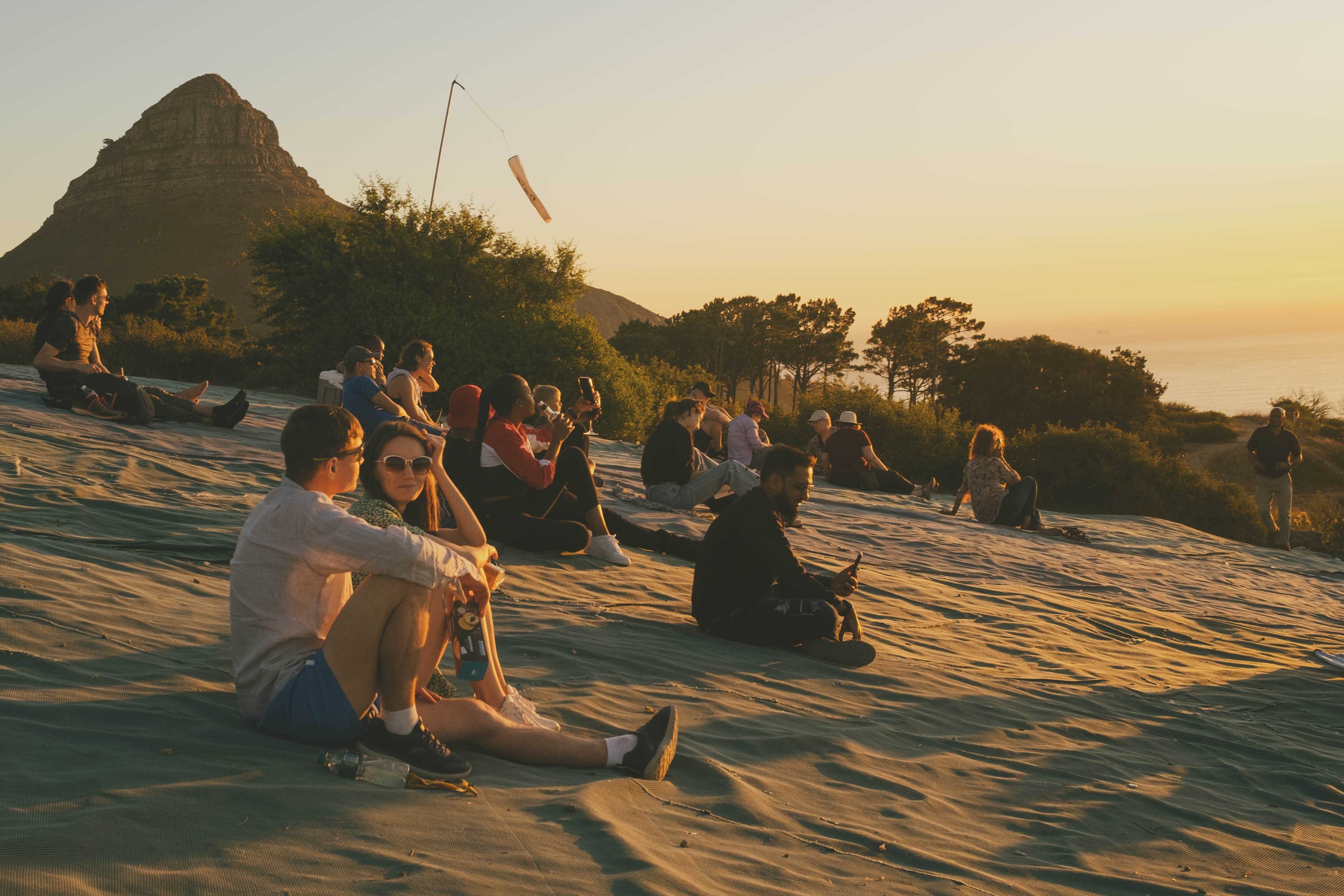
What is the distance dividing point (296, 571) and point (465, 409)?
4778mm

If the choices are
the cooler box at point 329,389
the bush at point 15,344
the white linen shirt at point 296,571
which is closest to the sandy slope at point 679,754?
the white linen shirt at point 296,571

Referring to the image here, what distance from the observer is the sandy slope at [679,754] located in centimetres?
281

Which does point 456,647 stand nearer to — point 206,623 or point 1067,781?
point 206,623

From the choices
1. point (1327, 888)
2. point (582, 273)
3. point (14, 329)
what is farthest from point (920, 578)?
point (582, 273)

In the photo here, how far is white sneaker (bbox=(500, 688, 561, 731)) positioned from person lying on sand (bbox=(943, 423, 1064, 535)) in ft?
35.8

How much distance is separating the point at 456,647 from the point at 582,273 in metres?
34.2

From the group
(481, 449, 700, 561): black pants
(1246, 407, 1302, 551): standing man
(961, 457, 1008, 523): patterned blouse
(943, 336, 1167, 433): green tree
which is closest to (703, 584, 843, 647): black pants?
(481, 449, 700, 561): black pants

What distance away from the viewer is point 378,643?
3.32m

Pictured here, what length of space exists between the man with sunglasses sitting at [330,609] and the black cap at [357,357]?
5.95m

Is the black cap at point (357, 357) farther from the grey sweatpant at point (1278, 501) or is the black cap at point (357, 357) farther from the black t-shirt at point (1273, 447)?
the grey sweatpant at point (1278, 501)

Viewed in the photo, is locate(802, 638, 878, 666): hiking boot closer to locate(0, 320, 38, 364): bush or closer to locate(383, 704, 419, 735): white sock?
locate(383, 704, 419, 735): white sock

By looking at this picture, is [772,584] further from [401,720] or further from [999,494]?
[999,494]

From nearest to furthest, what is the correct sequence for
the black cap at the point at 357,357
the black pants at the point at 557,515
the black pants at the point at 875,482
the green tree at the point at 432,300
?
the black pants at the point at 557,515 → the black cap at the point at 357,357 → the black pants at the point at 875,482 → the green tree at the point at 432,300

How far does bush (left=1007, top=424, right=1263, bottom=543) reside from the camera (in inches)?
947
